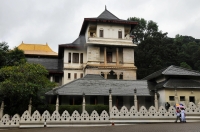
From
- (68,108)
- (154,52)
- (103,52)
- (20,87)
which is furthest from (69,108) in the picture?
(154,52)

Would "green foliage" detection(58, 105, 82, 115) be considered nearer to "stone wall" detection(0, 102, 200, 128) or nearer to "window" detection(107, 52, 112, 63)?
"stone wall" detection(0, 102, 200, 128)

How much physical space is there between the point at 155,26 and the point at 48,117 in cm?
4673

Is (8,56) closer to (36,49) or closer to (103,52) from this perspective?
(103,52)

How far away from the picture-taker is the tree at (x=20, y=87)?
20000mm

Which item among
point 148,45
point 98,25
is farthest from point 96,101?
point 148,45

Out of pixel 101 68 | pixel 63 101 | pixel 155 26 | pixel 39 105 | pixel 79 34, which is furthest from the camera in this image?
pixel 155 26

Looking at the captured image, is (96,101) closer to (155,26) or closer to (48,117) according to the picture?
(48,117)

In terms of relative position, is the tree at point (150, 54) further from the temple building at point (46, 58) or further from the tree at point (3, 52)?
the tree at point (3, 52)

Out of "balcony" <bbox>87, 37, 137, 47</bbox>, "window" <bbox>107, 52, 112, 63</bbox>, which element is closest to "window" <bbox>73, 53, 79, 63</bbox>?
"balcony" <bbox>87, 37, 137, 47</bbox>

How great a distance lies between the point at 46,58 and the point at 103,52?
12.3 m

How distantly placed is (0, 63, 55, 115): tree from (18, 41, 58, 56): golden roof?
1093 inches

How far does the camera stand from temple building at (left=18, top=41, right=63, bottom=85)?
130 feet

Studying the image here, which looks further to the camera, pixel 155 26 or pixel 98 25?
pixel 155 26

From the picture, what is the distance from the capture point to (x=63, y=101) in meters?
25.3
